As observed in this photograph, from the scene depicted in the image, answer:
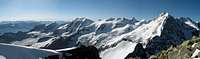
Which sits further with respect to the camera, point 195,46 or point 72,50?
point 72,50

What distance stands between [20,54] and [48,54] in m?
4.86

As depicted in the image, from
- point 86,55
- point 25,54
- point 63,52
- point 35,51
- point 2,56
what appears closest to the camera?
point 2,56

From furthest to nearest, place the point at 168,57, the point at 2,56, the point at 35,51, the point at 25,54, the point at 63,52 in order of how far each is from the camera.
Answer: the point at 63,52
the point at 35,51
the point at 25,54
the point at 2,56
the point at 168,57

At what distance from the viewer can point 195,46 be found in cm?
2434

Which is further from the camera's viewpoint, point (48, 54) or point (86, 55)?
point (86, 55)

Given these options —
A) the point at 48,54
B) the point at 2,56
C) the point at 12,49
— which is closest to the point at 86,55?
the point at 48,54

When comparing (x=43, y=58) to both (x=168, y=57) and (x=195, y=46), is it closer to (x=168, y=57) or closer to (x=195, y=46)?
(x=168, y=57)

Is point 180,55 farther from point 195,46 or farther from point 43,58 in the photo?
point 43,58

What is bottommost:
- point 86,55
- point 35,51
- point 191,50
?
point 86,55

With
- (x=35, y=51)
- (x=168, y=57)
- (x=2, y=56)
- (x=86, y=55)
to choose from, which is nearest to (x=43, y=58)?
(x=35, y=51)

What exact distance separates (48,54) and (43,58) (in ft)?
6.65

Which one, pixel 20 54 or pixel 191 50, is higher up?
pixel 191 50

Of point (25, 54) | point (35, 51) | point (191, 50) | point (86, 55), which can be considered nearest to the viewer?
point (191, 50)

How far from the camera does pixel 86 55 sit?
147ft
